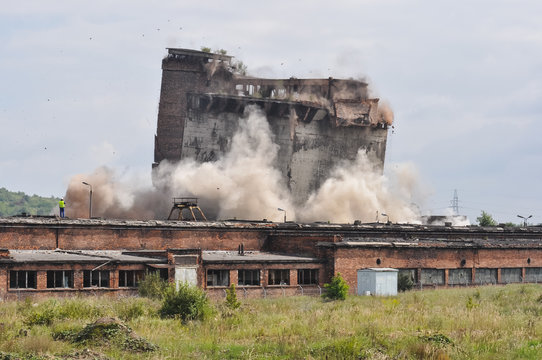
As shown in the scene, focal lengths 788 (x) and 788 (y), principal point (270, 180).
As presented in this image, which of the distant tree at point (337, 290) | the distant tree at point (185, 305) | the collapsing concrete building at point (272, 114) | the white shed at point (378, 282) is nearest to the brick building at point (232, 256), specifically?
the white shed at point (378, 282)

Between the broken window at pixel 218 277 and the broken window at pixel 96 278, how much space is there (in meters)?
5.41

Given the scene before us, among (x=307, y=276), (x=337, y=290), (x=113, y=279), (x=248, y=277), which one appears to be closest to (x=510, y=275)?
(x=307, y=276)

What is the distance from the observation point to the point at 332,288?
39594 mm

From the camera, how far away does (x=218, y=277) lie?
135 feet

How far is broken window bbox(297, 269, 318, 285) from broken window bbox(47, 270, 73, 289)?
1252 centimetres

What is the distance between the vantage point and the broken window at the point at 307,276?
43.5 meters

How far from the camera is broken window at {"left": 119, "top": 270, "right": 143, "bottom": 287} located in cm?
3909

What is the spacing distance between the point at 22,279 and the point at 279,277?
13.6m

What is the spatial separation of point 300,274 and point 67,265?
1287 cm

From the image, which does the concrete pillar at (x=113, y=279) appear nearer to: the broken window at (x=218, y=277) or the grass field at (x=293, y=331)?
the broken window at (x=218, y=277)

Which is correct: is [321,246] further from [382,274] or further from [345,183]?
[345,183]

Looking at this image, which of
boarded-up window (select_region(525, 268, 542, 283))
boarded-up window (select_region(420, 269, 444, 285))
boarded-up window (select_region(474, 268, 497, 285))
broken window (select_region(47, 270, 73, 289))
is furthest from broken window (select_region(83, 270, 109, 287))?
boarded-up window (select_region(525, 268, 542, 283))

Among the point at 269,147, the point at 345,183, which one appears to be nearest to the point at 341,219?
the point at 345,183

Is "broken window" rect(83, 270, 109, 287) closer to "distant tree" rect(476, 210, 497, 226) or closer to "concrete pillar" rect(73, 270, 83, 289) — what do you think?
"concrete pillar" rect(73, 270, 83, 289)
